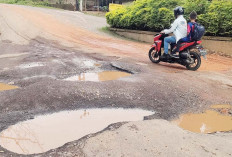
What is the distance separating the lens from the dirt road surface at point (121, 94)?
3.37 meters

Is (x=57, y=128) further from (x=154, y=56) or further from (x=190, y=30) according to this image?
(x=154, y=56)

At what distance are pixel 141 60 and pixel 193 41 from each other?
214 cm

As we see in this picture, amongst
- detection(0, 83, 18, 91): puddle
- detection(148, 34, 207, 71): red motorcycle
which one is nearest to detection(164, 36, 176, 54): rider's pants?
detection(148, 34, 207, 71): red motorcycle

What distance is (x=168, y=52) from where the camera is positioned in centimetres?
817

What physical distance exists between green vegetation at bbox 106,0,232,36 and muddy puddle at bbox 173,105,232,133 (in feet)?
19.8

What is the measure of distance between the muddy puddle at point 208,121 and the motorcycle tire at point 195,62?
2.96m

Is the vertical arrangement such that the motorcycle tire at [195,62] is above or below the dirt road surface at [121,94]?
above

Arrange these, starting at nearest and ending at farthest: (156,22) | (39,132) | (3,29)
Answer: (39,132), (156,22), (3,29)

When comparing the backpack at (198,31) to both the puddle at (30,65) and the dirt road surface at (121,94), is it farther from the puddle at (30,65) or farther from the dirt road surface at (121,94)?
the puddle at (30,65)

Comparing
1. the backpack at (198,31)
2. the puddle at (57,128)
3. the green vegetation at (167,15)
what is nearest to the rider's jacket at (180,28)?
the backpack at (198,31)

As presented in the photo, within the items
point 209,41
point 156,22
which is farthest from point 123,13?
point 209,41

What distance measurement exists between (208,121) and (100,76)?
10.8 ft

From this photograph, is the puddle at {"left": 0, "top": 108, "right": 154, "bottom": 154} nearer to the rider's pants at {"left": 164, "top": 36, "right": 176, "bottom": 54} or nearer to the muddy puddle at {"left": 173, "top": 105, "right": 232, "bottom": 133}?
the muddy puddle at {"left": 173, "top": 105, "right": 232, "bottom": 133}

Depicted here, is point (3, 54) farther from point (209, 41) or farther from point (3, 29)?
point (209, 41)
